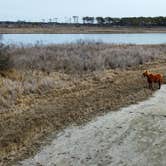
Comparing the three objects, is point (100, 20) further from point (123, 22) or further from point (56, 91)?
point (56, 91)

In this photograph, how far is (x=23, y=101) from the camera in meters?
13.1

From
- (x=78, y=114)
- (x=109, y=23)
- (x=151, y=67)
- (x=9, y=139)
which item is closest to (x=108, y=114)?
(x=78, y=114)

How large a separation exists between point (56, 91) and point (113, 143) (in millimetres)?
5575

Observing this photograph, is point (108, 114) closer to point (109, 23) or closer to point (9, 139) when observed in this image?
point (9, 139)

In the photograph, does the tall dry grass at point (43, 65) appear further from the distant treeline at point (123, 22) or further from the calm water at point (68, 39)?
the distant treeline at point (123, 22)

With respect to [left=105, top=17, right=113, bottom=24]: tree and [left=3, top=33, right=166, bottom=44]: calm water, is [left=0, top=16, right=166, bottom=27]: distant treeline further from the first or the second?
[left=3, top=33, right=166, bottom=44]: calm water

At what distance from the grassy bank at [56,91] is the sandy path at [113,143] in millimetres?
462

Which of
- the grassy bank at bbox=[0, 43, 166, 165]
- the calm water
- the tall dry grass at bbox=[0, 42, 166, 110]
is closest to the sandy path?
the grassy bank at bbox=[0, 43, 166, 165]

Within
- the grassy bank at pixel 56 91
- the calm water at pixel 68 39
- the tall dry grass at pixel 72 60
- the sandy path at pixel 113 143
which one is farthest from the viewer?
the calm water at pixel 68 39

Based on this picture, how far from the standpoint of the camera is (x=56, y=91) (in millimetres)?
14766

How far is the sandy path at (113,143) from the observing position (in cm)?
853

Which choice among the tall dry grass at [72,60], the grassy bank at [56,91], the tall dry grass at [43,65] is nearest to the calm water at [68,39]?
the tall dry grass at [72,60]

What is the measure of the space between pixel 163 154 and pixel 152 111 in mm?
3350

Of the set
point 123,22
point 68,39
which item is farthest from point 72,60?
point 123,22
